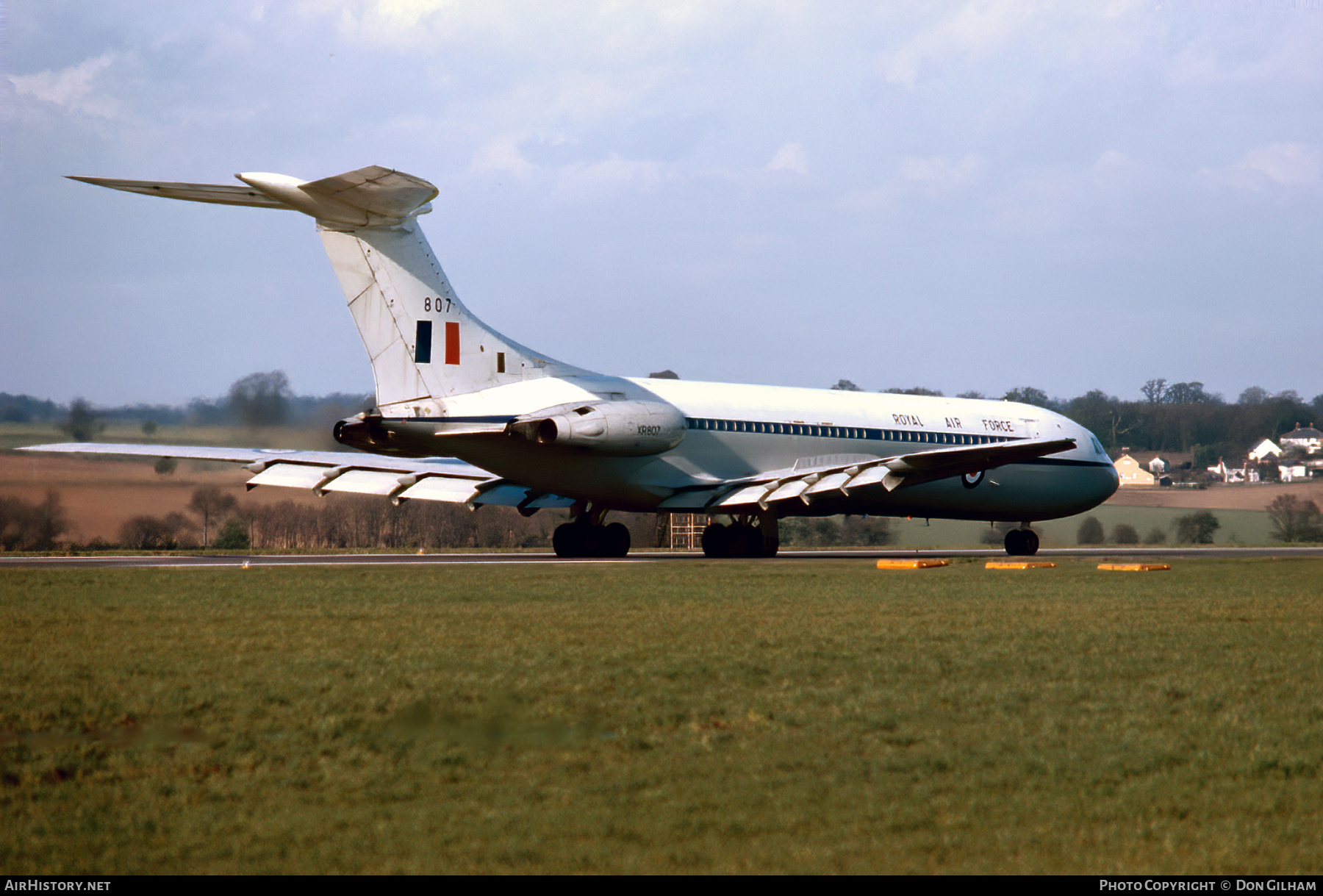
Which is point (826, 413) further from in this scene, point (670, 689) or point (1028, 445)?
point (670, 689)

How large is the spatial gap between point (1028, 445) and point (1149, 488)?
80.9 feet

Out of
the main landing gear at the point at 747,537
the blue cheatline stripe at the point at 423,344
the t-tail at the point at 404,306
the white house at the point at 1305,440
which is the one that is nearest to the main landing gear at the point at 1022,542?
the main landing gear at the point at 747,537

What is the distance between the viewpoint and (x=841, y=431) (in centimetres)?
2964

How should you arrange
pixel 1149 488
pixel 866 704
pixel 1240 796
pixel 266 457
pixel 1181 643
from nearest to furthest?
pixel 1240 796 < pixel 866 704 < pixel 1181 643 < pixel 266 457 < pixel 1149 488

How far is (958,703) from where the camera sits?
25.4 feet

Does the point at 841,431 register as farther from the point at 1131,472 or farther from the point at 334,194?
the point at 1131,472

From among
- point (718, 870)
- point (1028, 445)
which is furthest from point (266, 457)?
point (718, 870)

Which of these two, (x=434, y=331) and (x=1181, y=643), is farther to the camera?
(x=434, y=331)

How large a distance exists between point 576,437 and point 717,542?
17.6 ft

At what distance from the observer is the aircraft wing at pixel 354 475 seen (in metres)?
27.1

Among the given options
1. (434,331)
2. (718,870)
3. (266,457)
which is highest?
(434,331)

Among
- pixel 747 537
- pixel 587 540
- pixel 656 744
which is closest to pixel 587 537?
pixel 587 540

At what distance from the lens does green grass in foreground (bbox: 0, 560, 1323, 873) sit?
4.94m

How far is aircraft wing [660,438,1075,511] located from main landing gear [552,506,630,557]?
1.83 meters
